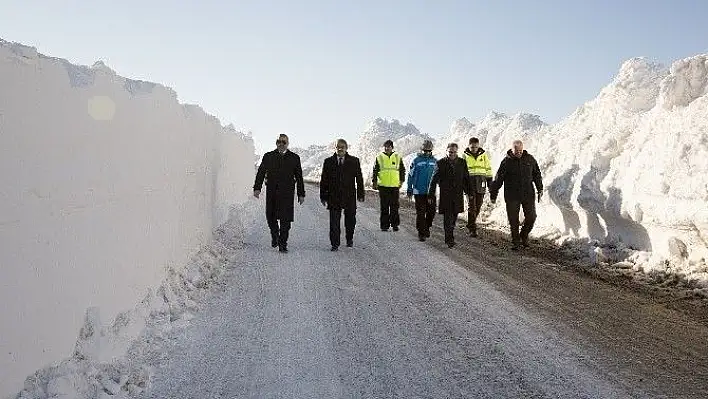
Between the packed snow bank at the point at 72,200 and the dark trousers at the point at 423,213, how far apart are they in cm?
531

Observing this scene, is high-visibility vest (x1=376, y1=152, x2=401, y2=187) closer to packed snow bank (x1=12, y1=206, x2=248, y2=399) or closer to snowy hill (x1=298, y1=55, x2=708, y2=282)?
snowy hill (x1=298, y1=55, x2=708, y2=282)

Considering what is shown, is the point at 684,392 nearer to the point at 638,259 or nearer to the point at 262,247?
the point at 638,259

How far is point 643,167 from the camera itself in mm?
8992

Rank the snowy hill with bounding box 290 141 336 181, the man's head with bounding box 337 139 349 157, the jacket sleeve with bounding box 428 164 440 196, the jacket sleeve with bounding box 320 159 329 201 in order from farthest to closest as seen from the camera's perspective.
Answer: the snowy hill with bounding box 290 141 336 181 < the jacket sleeve with bounding box 428 164 440 196 < the jacket sleeve with bounding box 320 159 329 201 < the man's head with bounding box 337 139 349 157

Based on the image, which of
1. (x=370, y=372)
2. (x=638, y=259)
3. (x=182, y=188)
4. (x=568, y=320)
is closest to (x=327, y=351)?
(x=370, y=372)

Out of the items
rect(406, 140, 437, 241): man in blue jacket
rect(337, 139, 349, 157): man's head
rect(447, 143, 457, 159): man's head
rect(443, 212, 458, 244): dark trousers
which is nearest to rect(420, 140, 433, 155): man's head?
rect(406, 140, 437, 241): man in blue jacket

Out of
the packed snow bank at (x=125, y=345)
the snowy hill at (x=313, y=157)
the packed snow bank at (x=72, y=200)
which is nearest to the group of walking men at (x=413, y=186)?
the packed snow bank at (x=125, y=345)

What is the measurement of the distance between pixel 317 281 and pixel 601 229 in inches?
221

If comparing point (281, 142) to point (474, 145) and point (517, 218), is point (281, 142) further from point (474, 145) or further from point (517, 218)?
point (474, 145)

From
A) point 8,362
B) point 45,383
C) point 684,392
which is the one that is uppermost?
point 8,362

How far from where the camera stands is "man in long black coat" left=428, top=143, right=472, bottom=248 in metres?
10.2

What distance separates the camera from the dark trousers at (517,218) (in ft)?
32.4

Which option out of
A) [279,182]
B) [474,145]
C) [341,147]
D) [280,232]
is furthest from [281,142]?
[474,145]

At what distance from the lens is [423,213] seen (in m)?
10.8
